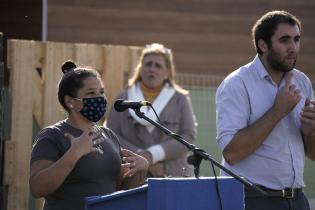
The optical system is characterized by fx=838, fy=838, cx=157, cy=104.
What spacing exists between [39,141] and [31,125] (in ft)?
9.29

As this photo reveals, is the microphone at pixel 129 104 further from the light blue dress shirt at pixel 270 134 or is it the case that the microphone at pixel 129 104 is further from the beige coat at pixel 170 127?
the beige coat at pixel 170 127

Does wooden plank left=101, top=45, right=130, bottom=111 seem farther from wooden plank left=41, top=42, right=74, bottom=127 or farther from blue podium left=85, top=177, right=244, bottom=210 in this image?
blue podium left=85, top=177, right=244, bottom=210

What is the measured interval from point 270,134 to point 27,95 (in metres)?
3.01

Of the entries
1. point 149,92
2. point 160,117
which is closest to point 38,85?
point 149,92

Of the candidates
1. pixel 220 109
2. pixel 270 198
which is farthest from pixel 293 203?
pixel 220 109

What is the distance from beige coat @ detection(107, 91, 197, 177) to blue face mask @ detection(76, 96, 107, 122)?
197cm

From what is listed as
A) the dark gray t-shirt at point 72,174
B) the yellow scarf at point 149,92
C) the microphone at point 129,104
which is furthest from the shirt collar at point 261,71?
the yellow scarf at point 149,92

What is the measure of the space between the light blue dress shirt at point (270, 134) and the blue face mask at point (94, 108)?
0.72 m

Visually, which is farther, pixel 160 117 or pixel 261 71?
pixel 160 117

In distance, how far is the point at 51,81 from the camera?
7.23 metres

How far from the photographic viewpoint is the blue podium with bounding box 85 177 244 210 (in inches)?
142

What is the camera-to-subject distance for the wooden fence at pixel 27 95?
706cm

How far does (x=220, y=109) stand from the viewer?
4797 millimetres

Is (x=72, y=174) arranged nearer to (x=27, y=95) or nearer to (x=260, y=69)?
(x=260, y=69)
